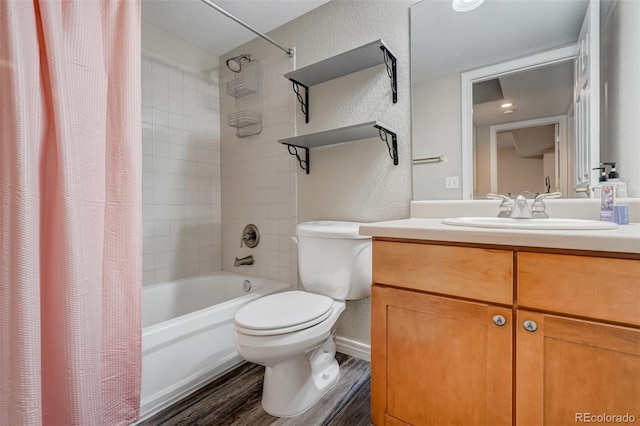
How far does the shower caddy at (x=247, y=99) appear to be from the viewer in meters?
2.21

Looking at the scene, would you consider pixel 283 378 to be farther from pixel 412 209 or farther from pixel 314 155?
pixel 314 155

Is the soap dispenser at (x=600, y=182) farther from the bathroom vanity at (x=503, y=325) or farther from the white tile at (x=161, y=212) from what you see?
the white tile at (x=161, y=212)

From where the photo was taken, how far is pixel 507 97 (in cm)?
136

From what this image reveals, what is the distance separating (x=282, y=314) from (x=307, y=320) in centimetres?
11

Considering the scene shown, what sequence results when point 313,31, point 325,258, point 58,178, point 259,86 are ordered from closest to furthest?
point 58,178 < point 325,258 < point 313,31 < point 259,86

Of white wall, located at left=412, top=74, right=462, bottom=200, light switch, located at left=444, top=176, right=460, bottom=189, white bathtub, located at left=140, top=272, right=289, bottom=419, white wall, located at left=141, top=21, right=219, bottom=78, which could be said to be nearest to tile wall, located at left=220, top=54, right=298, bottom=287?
white wall, located at left=141, top=21, right=219, bottom=78

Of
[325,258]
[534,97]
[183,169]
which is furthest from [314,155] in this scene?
[534,97]

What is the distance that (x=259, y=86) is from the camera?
221 cm

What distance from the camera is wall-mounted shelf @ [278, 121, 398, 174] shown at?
1515mm

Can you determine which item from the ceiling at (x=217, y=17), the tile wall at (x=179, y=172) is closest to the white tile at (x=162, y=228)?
the tile wall at (x=179, y=172)

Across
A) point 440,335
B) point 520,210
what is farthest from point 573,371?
point 520,210

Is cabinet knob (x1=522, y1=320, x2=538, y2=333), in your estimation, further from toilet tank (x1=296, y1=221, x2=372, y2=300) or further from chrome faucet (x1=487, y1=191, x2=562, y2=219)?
toilet tank (x1=296, y1=221, x2=372, y2=300)

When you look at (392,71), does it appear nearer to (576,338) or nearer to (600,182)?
(600,182)

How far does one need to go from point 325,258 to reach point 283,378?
57 centimetres
